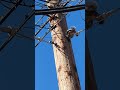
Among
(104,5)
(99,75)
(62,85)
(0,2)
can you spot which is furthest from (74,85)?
(0,2)

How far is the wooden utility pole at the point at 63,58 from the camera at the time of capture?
1.92m

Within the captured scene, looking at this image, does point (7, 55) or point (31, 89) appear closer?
point (31, 89)

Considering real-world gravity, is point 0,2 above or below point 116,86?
above

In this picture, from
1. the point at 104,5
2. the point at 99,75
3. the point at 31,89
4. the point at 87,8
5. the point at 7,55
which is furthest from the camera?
the point at 7,55

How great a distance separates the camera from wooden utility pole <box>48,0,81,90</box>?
192 centimetres

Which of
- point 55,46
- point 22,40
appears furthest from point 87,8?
point 22,40

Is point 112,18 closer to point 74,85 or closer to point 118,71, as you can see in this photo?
point 118,71

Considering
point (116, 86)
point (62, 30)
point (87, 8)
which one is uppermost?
point (62, 30)

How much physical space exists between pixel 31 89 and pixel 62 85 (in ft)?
0.73

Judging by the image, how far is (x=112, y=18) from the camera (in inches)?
72.6

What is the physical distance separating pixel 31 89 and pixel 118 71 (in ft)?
1.86

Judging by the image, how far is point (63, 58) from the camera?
80.3 inches

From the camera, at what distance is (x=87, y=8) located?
155cm

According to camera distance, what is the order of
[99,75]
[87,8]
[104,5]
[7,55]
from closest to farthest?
[87,8], [99,75], [104,5], [7,55]
